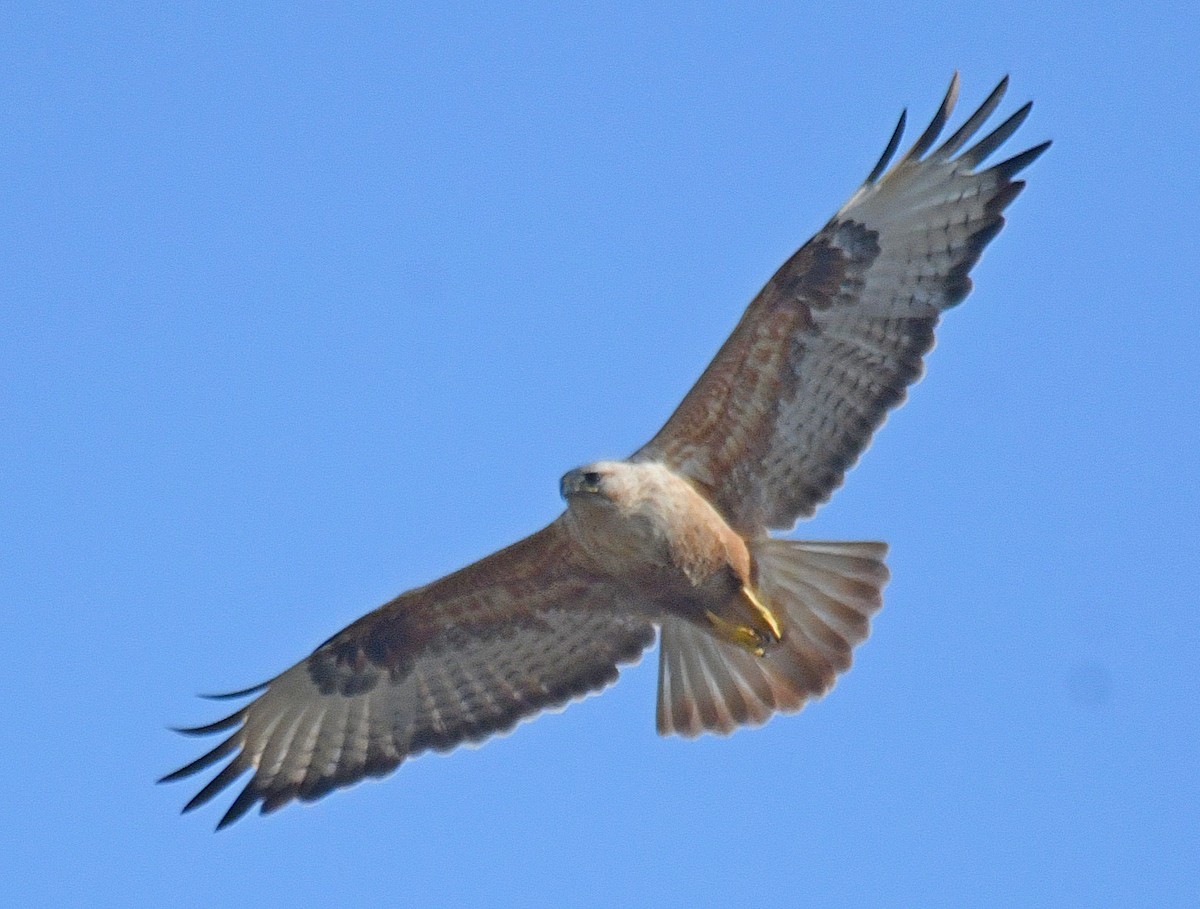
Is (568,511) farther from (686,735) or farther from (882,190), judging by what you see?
(882,190)

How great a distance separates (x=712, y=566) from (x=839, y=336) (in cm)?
129

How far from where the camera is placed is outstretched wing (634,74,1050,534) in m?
10.2

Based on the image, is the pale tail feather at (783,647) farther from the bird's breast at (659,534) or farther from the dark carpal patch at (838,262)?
the dark carpal patch at (838,262)

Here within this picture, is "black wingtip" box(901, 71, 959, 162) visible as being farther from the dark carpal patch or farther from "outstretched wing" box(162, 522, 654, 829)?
Answer: "outstretched wing" box(162, 522, 654, 829)

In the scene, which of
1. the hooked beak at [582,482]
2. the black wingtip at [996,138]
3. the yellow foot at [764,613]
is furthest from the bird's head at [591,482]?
the black wingtip at [996,138]

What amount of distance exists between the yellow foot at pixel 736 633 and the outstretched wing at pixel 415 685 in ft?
1.98

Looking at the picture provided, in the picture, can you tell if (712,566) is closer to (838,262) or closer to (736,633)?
(736,633)

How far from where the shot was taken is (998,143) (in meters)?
10.1

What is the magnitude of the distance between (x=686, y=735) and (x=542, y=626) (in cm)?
92

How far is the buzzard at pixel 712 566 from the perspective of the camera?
10125 mm

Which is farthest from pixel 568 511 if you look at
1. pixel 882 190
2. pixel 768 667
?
pixel 882 190

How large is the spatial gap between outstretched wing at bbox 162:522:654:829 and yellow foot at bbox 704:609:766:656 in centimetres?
60

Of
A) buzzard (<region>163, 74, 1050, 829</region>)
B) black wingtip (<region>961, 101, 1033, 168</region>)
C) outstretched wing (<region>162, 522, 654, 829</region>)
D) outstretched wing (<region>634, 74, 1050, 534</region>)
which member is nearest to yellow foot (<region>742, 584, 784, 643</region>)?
buzzard (<region>163, 74, 1050, 829</region>)

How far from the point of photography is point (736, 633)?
34.1 ft
